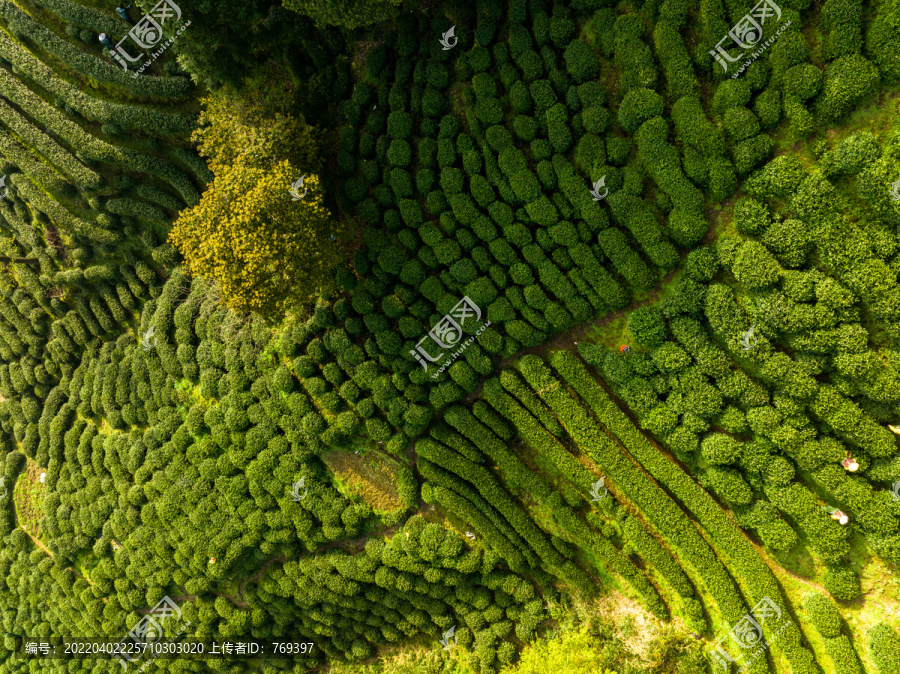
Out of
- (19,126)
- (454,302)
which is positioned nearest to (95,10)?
(19,126)

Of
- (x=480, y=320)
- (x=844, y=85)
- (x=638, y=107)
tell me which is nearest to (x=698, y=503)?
(x=480, y=320)

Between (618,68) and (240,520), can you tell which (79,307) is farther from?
(618,68)

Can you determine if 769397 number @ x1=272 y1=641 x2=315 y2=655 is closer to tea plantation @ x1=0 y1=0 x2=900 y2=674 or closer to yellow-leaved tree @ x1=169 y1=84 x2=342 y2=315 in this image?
tea plantation @ x1=0 y1=0 x2=900 y2=674

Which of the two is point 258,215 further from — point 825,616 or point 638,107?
point 825,616

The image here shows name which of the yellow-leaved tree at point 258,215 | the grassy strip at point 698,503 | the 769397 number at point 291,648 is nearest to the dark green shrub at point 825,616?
the grassy strip at point 698,503

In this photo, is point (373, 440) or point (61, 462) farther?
point (61, 462)

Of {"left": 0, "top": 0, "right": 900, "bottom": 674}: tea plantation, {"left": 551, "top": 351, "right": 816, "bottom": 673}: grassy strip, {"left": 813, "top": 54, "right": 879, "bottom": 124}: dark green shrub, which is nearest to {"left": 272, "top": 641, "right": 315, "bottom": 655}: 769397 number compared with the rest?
{"left": 0, "top": 0, "right": 900, "bottom": 674}: tea plantation
